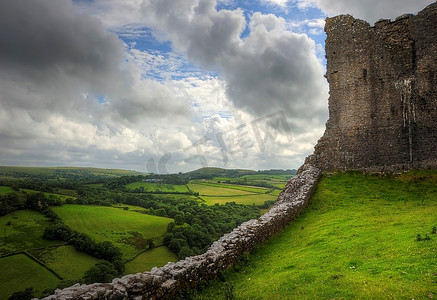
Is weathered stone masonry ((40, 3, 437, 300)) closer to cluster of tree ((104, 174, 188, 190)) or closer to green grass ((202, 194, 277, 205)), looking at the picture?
green grass ((202, 194, 277, 205))

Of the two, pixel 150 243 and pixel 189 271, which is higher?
pixel 189 271

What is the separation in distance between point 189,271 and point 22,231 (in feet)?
215

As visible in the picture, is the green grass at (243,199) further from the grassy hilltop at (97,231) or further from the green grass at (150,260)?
the green grass at (150,260)

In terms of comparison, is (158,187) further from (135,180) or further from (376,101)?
(376,101)

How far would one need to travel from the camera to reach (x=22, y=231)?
2245 inches

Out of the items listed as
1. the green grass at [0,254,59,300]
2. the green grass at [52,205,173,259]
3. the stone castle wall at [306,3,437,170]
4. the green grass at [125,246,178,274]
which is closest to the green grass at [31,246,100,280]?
the green grass at [0,254,59,300]

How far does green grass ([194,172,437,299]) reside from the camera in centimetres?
630

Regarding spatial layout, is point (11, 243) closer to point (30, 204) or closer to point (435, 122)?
point (30, 204)

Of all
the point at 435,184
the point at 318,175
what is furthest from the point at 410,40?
the point at 318,175

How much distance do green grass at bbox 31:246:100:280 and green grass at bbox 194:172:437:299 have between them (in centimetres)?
4302

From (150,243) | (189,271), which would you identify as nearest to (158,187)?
(150,243)

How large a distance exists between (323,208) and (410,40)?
1316 cm

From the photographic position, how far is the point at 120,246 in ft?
185

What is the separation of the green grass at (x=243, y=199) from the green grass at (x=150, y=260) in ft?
111
